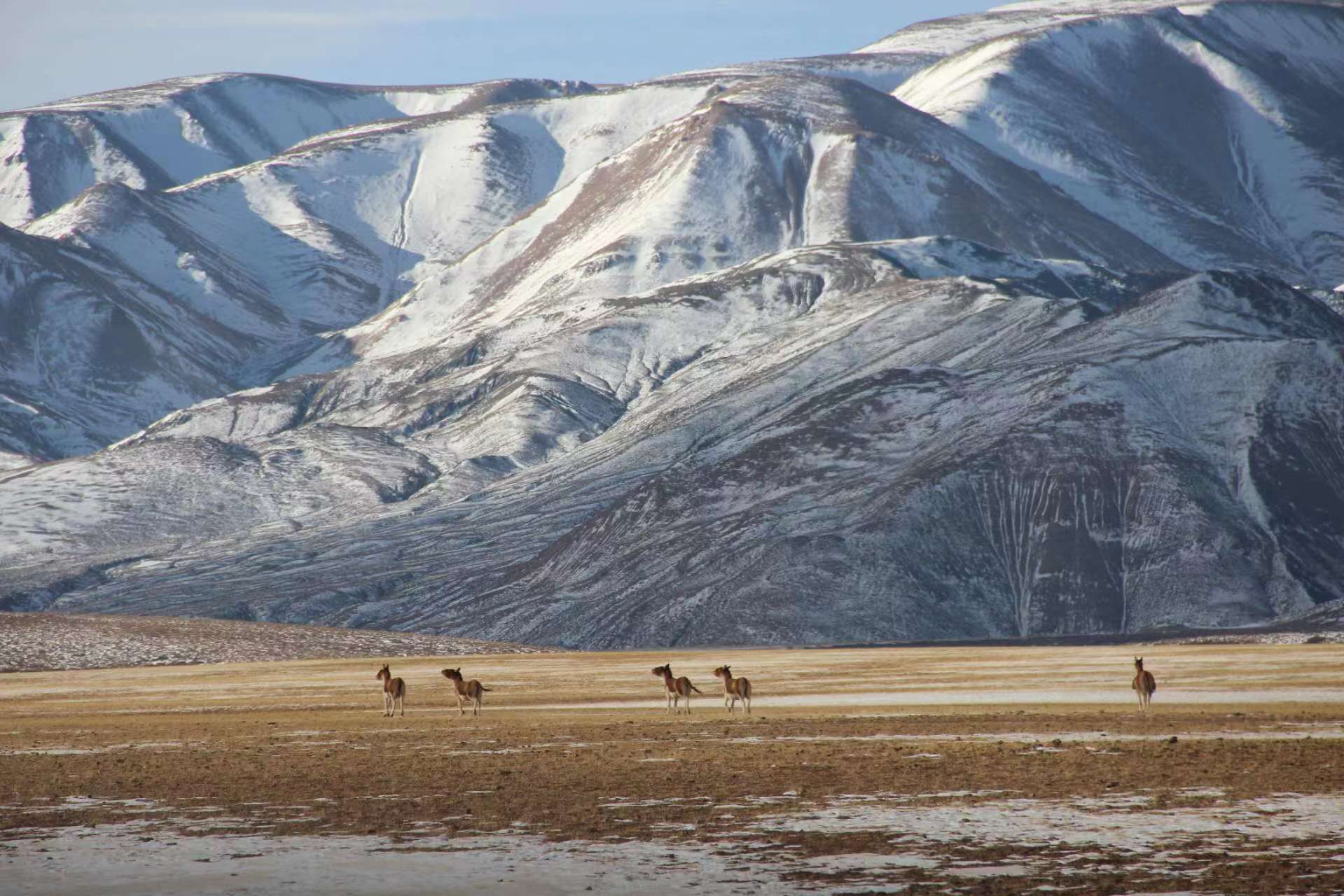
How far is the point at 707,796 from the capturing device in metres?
34.2

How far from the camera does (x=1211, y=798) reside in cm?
3161

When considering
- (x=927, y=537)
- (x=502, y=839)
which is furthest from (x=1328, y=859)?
(x=927, y=537)

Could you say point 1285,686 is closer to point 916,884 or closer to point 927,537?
point 916,884

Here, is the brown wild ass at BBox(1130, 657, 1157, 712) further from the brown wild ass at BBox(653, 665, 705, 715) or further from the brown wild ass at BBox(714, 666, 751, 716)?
the brown wild ass at BBox(653, 665, 705, 715)

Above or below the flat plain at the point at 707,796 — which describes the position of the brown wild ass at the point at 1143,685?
above

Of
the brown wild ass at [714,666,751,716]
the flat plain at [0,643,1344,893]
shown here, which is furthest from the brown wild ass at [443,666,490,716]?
the brown wild ass at [714,666,751,716]

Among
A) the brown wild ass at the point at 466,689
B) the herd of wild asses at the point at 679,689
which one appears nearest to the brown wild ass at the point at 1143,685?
the herd of wild asses at the point at 679,689

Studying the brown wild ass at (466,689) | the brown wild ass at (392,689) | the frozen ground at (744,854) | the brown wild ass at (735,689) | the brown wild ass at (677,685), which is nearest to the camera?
the frozen ground at (744,854)

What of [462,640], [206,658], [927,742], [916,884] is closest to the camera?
[916,884]

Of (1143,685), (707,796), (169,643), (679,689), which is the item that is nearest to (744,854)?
(707,796)

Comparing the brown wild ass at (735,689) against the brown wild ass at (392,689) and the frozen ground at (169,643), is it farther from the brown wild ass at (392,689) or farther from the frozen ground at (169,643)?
the frozen ground at (169,643)

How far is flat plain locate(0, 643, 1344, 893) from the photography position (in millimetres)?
26172

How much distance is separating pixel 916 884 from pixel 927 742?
18675mm

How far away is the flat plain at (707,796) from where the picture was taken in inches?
1030
